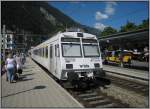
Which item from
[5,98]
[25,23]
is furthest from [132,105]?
[25,23]

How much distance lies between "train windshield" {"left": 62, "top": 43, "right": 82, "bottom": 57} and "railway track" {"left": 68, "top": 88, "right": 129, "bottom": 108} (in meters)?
1.88

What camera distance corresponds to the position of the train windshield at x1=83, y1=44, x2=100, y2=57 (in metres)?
14.1

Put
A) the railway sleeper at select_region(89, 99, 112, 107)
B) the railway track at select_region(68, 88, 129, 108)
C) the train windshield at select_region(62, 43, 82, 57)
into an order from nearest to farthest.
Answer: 1. the railway track at select_region(68, 88, 129, 108)
2. the railway sleeper at select_region(89, 99, 112, 107)
3. the train windshield at select_region(62, 43, 82, 57)

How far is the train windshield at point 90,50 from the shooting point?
14.1 meters

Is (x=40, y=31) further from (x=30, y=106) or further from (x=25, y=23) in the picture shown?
(x=30, y=106)

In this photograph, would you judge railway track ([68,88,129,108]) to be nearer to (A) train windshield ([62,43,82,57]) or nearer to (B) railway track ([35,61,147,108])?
(B) railway track ([35,61,147,108])

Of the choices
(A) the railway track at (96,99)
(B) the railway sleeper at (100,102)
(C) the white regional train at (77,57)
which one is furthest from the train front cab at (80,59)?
(B) the railway sleeper at (100,102)

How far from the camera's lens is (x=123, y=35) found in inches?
1045

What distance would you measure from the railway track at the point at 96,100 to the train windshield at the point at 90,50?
1.88 metres

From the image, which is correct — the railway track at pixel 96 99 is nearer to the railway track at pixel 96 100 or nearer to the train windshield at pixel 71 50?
the railway track at pixel 96 100

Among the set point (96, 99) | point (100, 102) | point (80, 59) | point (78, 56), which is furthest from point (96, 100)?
point (78, 56)

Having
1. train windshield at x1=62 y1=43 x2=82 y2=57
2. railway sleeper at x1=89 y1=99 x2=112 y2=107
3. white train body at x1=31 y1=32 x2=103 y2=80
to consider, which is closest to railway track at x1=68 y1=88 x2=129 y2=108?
railway sleeper at x1=89 y1=99 x2=112 y2=107

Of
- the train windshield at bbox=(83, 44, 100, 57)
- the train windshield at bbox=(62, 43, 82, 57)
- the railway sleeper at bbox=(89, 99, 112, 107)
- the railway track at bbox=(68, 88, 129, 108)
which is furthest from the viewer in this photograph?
the train windshield at bbox=(83, 44, 100, 57)

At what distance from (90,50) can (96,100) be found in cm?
394
